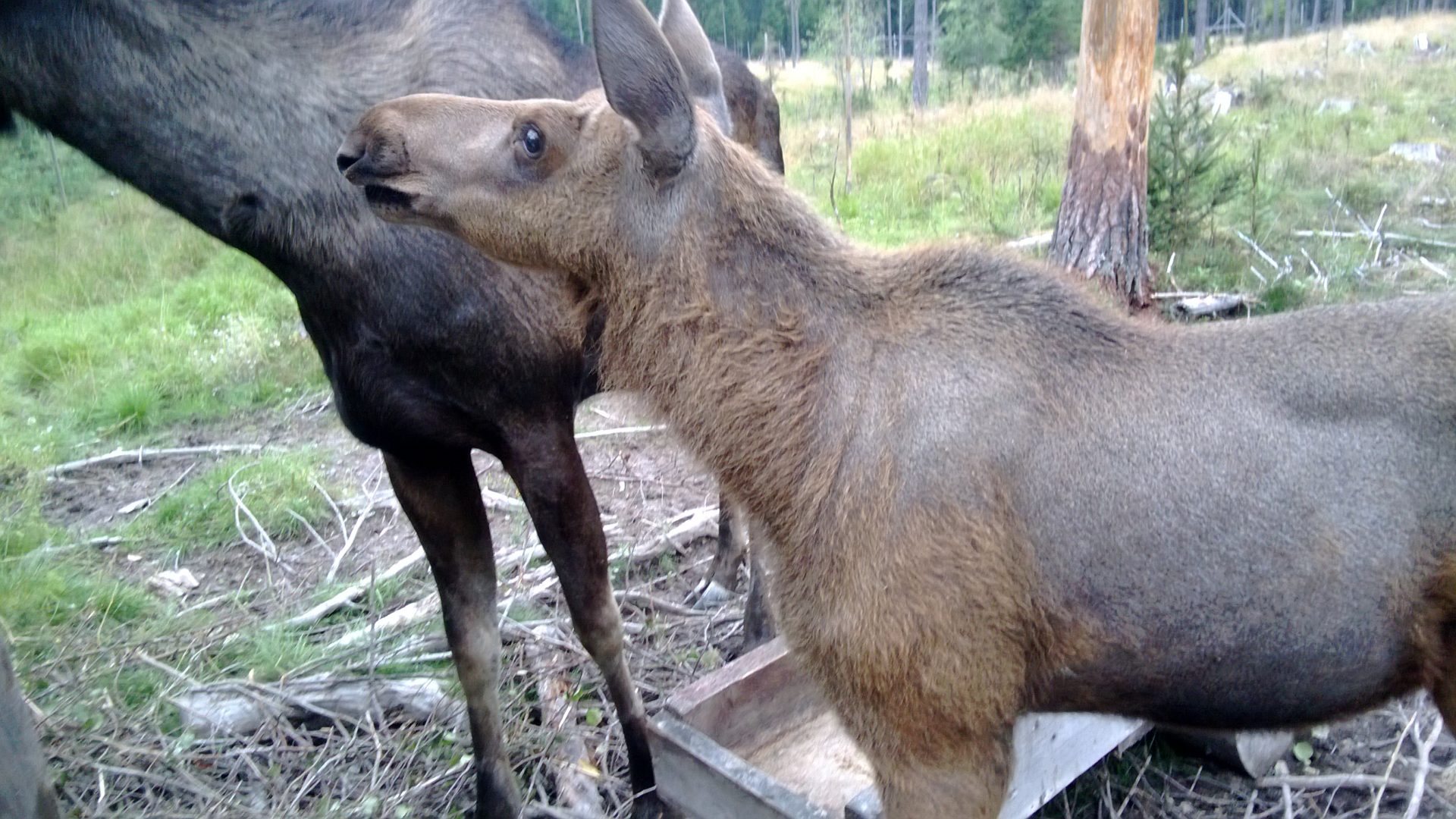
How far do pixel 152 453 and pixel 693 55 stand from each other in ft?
18.3

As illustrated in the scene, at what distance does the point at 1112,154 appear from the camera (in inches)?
286

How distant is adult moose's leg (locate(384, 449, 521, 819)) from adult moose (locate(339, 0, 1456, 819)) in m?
1.05

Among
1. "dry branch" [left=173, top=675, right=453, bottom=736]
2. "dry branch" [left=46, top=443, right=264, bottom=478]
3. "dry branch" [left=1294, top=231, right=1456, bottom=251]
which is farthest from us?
"dry branch" [left=1294, top=231, right=1456, bottom=251]

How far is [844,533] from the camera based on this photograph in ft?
7.95

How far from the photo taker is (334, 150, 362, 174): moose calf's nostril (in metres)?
2.63

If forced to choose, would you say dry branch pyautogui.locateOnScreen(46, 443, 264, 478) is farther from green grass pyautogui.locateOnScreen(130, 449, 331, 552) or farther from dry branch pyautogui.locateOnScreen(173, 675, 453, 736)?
dry branch pyautogui.locateOnScreen(173, 675, 453, 736)

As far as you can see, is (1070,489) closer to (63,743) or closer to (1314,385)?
(1314,385)

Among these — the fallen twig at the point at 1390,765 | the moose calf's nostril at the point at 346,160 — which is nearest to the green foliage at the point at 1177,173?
the fallen twig at the point at 1390,765

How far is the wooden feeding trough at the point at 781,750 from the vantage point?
322 cm

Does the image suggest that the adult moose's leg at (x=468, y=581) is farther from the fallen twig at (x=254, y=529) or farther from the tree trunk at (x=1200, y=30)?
the tree trunk at (x=1200, y=30)

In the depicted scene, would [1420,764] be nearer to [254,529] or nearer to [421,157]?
[421,157]

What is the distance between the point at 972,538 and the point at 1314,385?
2.65 ft

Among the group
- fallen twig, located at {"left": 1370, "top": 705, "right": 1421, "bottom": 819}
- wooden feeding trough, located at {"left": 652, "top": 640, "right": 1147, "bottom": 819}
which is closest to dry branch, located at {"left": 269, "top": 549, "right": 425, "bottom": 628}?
wooden feeding trough, located at {"left": 652, "top": 640, "right": 1147, "bottom": 819}

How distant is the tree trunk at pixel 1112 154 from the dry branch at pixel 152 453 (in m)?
5.66
